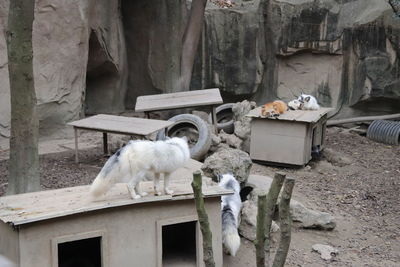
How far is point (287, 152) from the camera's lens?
9477mm

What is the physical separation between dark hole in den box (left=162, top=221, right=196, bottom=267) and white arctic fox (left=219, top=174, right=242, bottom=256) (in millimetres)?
320

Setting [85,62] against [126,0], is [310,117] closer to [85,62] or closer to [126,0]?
[85,62]

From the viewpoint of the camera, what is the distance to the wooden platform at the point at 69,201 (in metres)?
4.79

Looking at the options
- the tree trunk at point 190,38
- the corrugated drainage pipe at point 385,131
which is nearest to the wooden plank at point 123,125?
the tree trunk at point 190,38

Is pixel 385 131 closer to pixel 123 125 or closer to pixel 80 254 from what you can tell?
pixel 123 125

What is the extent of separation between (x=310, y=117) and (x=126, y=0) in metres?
5.39

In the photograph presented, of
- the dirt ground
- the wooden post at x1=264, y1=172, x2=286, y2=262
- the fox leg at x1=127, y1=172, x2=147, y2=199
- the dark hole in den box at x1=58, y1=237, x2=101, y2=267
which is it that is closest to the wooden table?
the dirt ground

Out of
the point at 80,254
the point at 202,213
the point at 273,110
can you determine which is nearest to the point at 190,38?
the point at 273,110

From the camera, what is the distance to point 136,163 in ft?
16.3

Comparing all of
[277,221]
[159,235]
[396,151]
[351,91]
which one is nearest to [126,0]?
[351,91]

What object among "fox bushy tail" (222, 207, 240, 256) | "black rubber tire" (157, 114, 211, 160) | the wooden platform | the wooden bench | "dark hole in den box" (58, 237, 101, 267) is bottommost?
"dark hole in den box" (58, 237, 101, 267)

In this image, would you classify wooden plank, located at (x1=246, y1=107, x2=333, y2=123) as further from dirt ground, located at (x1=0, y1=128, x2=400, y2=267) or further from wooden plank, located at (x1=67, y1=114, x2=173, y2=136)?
wooden plank, located at (x1=67, y1=114, x2=173, y2=136)

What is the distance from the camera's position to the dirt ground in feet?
21.4

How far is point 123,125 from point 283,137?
8.61ft
